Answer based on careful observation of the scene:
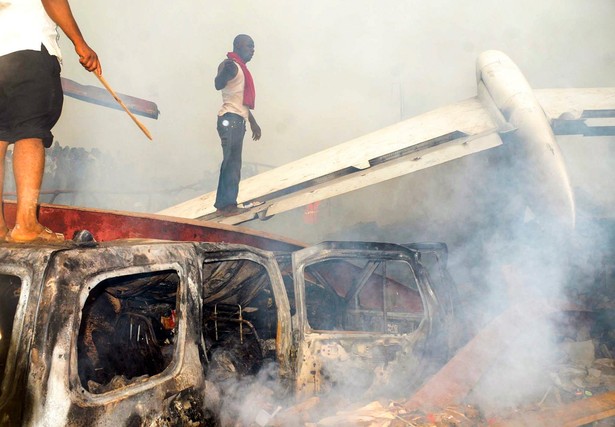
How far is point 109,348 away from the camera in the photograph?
2.55 m

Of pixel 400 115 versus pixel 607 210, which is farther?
pixel 400 115

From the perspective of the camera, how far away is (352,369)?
Answer: 2895 millimetres

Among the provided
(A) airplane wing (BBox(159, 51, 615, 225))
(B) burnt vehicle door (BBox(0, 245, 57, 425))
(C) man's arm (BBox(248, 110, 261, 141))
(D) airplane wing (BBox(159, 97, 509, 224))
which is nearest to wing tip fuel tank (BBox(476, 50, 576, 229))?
(A) airplane wing (BBox(159, 51, 615, 225))

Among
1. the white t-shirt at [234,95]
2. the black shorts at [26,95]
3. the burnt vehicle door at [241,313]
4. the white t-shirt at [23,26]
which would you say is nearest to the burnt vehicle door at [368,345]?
the burnt vehicle door at [241,313]

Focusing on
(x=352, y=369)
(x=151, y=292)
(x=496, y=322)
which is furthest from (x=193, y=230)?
(x=496, y=322)

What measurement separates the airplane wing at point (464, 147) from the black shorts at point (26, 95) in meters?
3.39

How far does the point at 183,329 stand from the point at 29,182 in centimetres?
119

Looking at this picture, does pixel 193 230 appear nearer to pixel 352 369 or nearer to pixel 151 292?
pixel 151 292

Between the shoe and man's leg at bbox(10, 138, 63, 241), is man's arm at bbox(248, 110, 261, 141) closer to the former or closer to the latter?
man's leg at bbox(10, 138, 63, 241)

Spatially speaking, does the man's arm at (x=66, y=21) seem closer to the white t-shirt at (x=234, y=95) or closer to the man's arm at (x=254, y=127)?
the white t-shirt at (x=234, y=95)

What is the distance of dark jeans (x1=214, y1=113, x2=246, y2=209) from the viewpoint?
17.2ft

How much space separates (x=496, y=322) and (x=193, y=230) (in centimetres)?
289

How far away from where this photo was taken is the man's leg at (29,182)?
2.17 meters

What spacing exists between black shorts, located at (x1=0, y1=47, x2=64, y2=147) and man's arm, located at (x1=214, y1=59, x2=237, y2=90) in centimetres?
287
